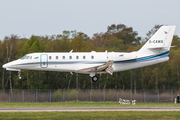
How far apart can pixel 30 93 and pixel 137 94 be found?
15807 mm

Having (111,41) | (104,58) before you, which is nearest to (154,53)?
(104,58)

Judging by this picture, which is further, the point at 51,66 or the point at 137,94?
the point at 137,94

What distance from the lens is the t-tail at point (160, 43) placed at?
124ft

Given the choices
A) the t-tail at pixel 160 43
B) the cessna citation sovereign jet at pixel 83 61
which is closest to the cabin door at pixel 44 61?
the cessna citation sovereign jet at pixel 83 61

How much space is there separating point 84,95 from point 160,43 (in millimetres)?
15198

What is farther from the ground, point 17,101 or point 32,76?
point 32,76

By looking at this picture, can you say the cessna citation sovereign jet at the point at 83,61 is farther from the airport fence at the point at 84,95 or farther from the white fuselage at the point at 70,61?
the airport fence at the point at 84,95

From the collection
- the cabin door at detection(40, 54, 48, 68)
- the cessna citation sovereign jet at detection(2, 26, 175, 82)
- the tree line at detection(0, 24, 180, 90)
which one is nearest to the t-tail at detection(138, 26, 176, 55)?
the cessna citation sovereign jet at detection(2, 26, 175, 82)

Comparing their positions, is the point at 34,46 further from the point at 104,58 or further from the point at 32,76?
the point at 104,58

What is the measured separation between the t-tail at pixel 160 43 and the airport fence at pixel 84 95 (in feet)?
37.9

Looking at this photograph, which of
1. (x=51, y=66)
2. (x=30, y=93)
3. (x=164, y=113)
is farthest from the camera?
(x=30, y=93)

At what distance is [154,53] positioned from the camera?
3775 centimetres

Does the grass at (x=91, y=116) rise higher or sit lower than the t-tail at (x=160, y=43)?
lower

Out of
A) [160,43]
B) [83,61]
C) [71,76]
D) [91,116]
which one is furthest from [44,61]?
[71,76]
